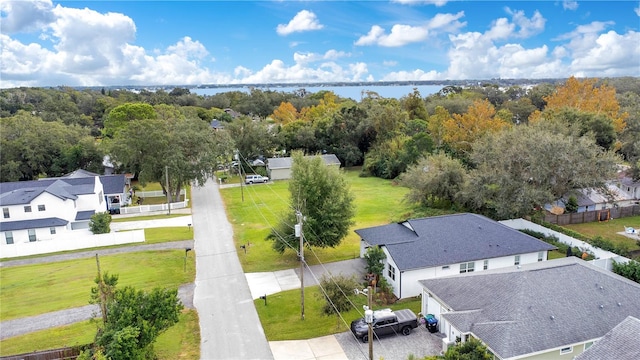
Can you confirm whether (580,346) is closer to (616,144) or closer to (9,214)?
(9,214)

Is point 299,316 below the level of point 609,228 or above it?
above

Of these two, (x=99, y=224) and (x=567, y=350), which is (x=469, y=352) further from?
(x=99, y=224)

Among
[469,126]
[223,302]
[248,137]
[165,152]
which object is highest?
[469,126]

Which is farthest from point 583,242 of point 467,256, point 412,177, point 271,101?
point 271,101

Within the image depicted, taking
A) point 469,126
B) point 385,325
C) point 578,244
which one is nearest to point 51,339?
point 385,325

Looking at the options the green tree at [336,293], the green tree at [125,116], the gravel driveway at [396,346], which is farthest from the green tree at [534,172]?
the green tree at [125,116]
